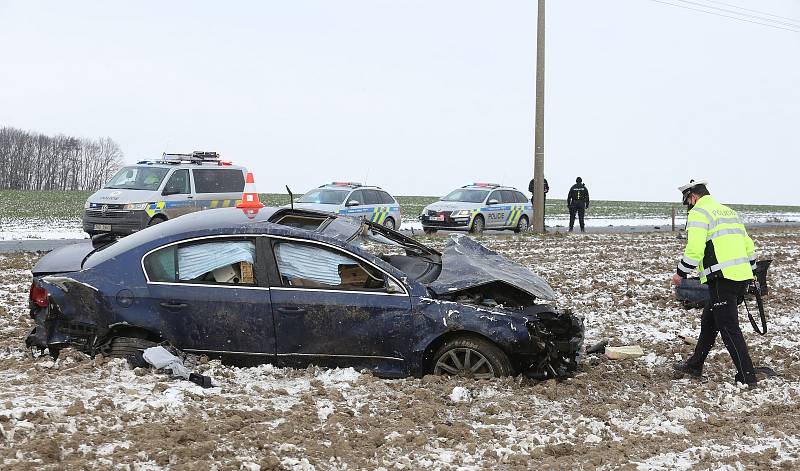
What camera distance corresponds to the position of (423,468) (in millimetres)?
5082

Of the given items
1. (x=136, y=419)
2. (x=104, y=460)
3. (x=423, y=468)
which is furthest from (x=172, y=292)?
(x=423, y=468)

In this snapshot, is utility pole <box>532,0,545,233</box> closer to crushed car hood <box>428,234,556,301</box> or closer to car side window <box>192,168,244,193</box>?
car side window <box>192,168,244,193</box>

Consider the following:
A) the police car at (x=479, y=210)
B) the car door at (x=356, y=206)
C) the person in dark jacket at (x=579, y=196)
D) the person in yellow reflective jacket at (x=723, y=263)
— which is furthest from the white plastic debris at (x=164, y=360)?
the person in dark jacket at (x=579, y=196)

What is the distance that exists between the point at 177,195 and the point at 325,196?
4168 mm

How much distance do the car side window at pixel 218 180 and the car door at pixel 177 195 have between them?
233 mm

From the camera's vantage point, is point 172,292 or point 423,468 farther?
point 172,292

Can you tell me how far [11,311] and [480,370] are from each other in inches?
210

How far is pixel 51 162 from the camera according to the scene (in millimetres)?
91438

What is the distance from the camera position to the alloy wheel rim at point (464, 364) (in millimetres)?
6770

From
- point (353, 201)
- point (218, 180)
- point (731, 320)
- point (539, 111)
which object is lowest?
point (731, 320)

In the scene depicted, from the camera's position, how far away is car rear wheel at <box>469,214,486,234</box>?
25.0m

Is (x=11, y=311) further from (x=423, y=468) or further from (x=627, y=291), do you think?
(x=627, y=291)

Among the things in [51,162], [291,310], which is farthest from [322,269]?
[51,162]

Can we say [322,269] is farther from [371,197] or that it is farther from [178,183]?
[371,197]
